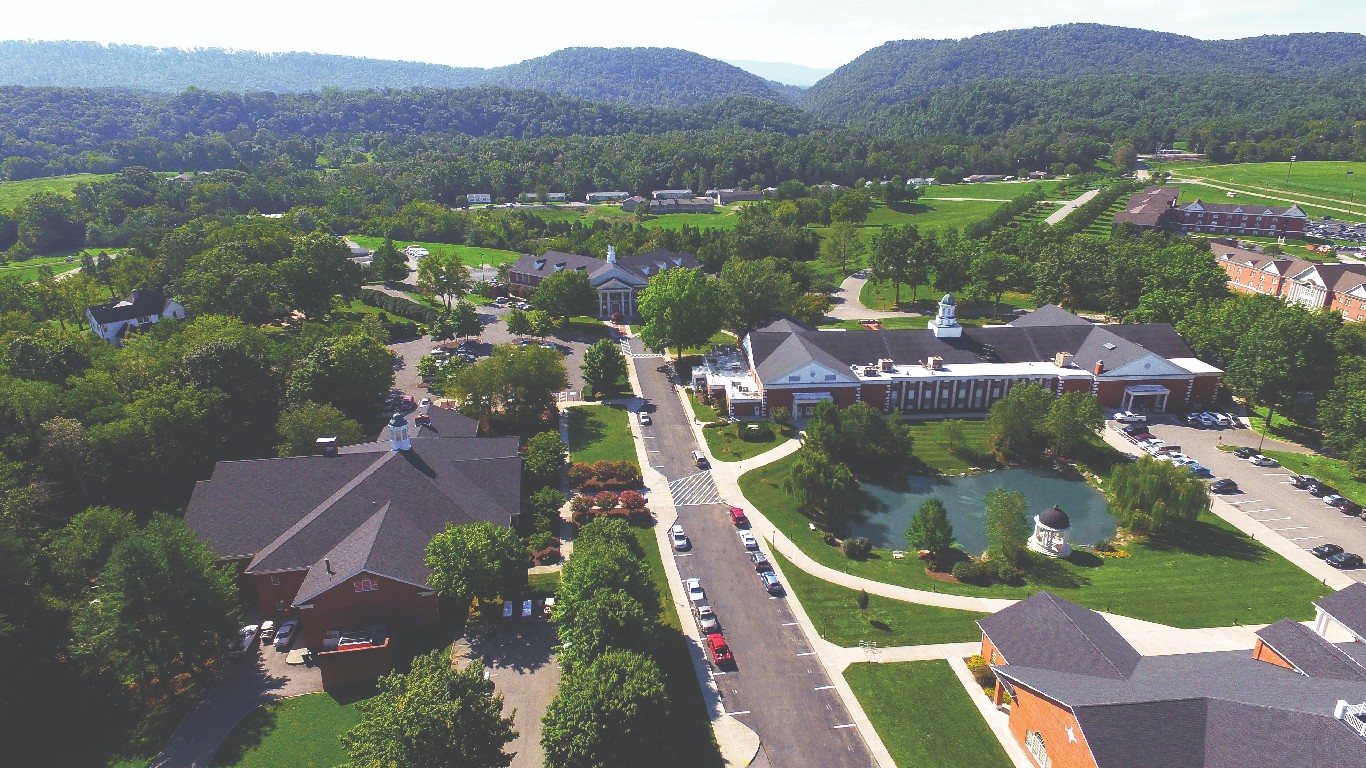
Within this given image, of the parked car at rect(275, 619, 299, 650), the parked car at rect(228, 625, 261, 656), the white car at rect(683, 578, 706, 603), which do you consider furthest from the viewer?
the white car at rect(683, 578, 706, 603)

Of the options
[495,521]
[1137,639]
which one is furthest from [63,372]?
[1137,639]

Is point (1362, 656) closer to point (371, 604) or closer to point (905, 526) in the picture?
point (905, 526)

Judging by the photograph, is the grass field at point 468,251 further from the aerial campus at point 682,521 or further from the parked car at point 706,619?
the parked car at point 706,619

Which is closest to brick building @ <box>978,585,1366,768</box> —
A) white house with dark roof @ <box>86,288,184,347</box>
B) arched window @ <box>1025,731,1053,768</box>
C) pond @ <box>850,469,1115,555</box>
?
arched window @ <box>1025,731,1053,768</box>

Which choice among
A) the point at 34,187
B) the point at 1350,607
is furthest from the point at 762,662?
the point at 34,187

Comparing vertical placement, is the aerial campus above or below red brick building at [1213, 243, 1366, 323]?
below

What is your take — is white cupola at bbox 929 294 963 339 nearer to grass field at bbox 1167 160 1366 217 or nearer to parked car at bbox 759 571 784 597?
parked car at bbox 759 571 784 597

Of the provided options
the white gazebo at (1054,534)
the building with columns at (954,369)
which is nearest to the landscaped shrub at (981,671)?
the white gazebo at (1054,534)
